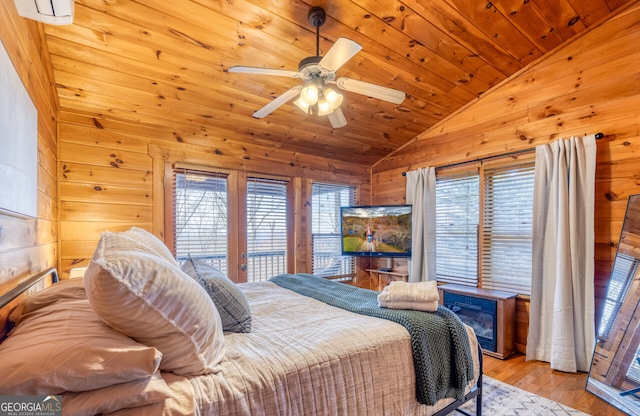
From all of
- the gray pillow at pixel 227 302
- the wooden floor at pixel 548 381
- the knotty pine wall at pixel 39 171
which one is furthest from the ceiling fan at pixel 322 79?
the wooden floor at pixel 548 381

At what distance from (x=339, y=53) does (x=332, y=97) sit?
1.29 feet

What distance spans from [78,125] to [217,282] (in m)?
2.41

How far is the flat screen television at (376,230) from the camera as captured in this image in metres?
4.04

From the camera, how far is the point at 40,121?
197cm

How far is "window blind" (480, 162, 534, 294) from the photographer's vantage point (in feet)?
10.7

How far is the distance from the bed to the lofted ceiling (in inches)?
66.7

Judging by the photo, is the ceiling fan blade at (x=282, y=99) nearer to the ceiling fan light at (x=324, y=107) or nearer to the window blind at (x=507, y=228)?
the ceiling fan light at (x=324, y=107)

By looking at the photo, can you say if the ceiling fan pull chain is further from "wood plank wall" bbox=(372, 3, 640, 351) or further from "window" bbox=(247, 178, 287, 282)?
"wood plank wall" bbox=(372, 3, 640, 351)

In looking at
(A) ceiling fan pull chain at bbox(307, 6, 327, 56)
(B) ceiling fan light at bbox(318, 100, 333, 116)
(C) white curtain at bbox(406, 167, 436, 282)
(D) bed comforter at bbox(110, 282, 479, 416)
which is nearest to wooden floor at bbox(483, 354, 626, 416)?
(D) bed comforter at bbox(110, 282, 479, 416)

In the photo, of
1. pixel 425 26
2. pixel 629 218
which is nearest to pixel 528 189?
pixel 629 218

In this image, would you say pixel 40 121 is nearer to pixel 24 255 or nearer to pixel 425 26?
pixel 24 255

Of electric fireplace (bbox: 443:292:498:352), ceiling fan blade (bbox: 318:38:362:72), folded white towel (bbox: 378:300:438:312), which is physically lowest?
electric fireplace (bbox: 443:292:498:352)

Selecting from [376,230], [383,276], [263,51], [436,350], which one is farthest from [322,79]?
[383,276]

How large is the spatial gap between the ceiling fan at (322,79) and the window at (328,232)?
7.04 feet
